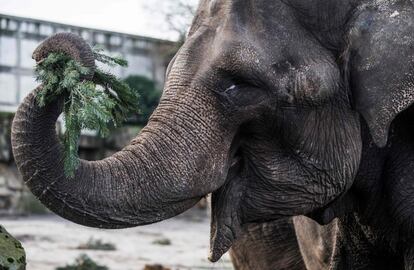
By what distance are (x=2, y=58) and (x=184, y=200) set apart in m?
19.4

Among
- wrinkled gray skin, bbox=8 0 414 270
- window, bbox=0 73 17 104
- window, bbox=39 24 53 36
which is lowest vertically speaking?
wrinkled gray skin, bbox=8 0 414 270

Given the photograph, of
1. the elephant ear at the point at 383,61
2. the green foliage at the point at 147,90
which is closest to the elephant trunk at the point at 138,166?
the elephant ear at the point at 383,61

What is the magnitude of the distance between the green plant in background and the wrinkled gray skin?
3.01 ft

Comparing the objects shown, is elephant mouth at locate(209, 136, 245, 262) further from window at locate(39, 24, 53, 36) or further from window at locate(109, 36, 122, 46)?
window at locate(109, 36, 122, 46)

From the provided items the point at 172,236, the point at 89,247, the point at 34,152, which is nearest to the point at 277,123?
the point at 34,152

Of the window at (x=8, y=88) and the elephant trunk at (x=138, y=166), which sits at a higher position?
the window at (x=8, y=88)

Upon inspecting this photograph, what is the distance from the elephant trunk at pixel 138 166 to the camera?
9.87ft

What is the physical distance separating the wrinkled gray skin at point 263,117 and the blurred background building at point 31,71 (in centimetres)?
1318

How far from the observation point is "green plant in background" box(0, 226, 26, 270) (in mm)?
3945

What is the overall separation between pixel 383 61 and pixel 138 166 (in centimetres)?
97

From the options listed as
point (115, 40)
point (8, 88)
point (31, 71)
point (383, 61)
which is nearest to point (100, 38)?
point (115, 40)

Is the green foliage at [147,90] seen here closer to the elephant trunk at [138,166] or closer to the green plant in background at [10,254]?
the green plant in background at [10,254]

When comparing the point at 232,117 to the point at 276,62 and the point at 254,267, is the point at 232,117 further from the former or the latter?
the point at 254,267

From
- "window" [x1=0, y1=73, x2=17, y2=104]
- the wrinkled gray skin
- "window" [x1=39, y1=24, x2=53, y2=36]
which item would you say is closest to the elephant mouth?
the wrinkled gray skin
